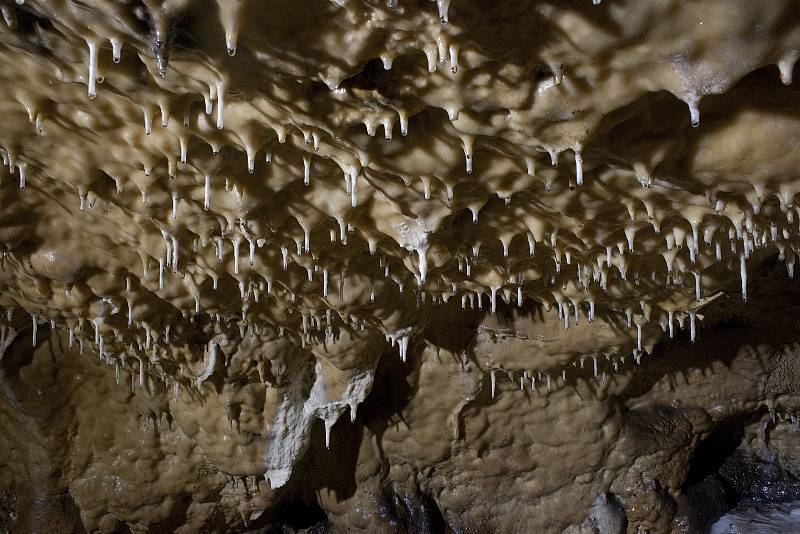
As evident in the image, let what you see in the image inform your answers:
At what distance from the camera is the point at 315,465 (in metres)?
7.24

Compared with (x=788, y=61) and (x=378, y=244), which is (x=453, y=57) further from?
(x=378, y=244)

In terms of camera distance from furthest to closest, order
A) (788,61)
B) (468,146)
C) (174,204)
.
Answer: (174,204), (468,146), (788,61)

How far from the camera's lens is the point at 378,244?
3.67m

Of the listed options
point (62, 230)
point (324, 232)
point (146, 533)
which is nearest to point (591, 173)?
point (324, 232)

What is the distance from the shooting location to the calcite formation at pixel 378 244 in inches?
82.5

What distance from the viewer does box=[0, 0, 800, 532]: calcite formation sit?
2096mm

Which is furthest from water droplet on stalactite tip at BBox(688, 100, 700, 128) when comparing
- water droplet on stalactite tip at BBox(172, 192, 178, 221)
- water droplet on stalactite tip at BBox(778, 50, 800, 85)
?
water droplet on stalactite tip at BBox(172, 192, 178, 221)

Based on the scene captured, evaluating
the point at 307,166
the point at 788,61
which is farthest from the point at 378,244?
the point at 788,61

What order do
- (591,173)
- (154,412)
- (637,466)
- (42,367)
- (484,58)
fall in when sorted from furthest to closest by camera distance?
(637,466) < (154,412) < (42,367) < (591,173) < (484,58)

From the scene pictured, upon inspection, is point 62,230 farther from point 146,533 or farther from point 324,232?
point 146,533

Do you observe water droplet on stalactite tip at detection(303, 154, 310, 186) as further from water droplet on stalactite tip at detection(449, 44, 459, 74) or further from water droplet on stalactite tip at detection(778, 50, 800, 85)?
water droplet on stalactite tip at detection(778, 50, 800, 85)

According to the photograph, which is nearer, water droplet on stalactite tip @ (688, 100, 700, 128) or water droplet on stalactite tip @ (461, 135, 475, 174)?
water droplet on stalactite tip @ (688, 100, 700, 128)

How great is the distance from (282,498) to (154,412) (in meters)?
2.00

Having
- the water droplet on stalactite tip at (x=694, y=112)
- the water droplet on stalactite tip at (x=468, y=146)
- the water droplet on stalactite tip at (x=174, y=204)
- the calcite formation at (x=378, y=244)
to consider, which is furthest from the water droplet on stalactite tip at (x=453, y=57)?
the water droplet on stalactite tip at (x=174, y=204)
